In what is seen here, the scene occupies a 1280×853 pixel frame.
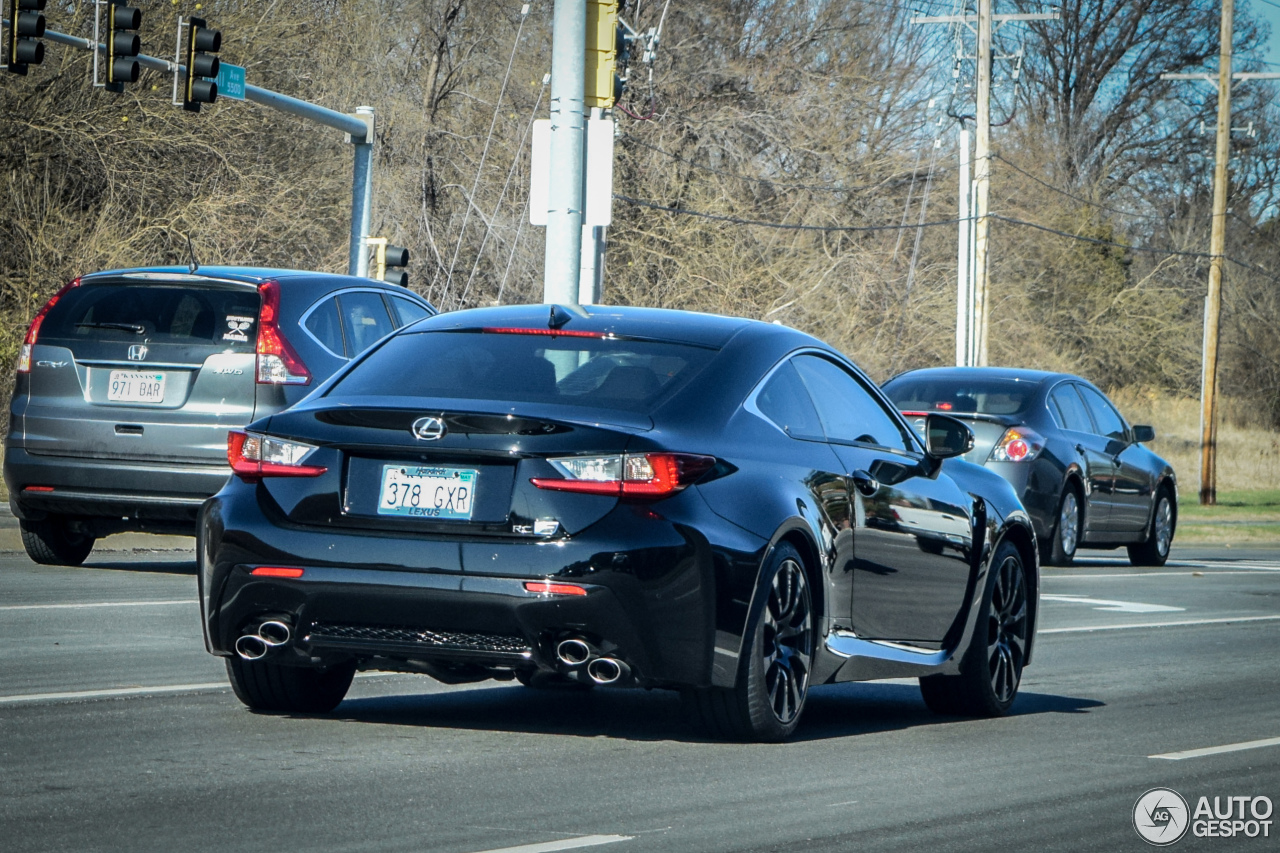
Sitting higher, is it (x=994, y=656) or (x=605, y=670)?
(x=605, y=670)

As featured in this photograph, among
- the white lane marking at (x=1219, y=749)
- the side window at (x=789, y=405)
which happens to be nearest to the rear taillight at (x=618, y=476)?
the side window at (x=789, y=405)

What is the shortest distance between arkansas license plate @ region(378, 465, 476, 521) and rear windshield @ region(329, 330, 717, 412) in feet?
1.19

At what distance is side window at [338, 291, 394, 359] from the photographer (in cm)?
1296

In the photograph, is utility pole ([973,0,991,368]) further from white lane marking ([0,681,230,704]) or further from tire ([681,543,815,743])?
tire ([681,543,815,743])

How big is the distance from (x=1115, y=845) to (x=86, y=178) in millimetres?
26864

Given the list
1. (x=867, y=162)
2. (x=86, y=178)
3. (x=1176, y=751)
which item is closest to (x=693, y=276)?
(x=867, y=162)

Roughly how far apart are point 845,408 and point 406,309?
655cm

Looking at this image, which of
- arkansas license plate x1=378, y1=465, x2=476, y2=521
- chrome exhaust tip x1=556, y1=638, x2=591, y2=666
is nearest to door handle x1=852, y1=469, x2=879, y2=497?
chrome exhaust tip x1=556, y1=638, x2=591, y2=666

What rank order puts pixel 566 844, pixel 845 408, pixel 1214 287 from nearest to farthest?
pixel 566 844, pixel 845 408, pixel 1214 287

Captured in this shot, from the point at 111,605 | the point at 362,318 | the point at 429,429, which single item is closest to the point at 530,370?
the point at 429,429

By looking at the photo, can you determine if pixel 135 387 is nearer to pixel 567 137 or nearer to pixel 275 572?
pixel 567 137

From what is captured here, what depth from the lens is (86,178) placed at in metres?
30.2

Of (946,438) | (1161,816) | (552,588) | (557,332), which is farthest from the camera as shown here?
(946,438)

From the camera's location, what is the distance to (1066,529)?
59.6ft
